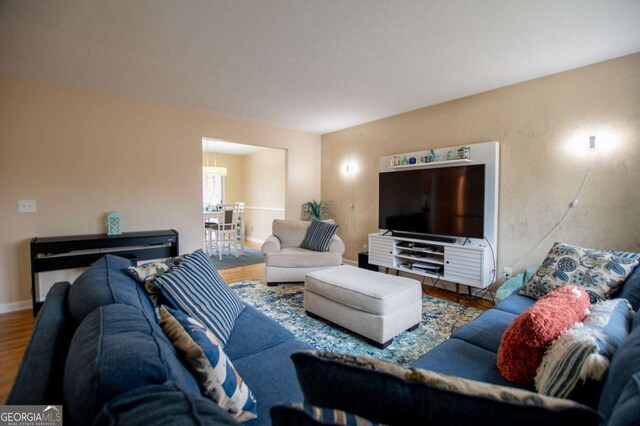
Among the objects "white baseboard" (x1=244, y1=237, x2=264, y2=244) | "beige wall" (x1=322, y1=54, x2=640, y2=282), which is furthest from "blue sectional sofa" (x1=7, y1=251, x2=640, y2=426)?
"white baseboard" (x1=244, y1=237, x2=264, y2=244)

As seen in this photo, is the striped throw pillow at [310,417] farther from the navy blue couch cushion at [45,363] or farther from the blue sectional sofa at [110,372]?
the navy blue couch cushion at [45,363]

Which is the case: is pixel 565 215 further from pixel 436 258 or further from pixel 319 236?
pixel 319 236

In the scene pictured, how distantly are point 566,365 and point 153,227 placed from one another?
14.1 feet

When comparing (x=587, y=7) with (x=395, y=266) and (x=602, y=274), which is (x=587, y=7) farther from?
(x=395, y=266)

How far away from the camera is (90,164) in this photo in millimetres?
3486

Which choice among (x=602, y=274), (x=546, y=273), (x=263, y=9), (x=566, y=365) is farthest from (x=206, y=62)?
(x=602, y=274)

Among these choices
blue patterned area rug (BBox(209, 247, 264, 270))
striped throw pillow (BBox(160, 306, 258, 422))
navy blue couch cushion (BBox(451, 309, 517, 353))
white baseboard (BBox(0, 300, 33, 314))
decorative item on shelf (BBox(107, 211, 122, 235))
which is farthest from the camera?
blue patterned area rug (BBox(209, 247, 264, 270))

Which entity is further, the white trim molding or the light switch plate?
the white trim molding

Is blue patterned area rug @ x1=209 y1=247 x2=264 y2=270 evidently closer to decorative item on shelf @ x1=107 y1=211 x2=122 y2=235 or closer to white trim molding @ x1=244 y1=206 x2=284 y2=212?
white trim molding @ x1=244 y1=206 x2=284 y2=212

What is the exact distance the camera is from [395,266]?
3967 millimetres

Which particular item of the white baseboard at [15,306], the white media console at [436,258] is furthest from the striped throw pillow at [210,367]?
the white baseboard at [15,306]

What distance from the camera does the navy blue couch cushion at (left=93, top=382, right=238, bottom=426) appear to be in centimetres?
50

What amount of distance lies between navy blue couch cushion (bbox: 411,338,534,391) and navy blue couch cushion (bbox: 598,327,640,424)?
0.40 metres

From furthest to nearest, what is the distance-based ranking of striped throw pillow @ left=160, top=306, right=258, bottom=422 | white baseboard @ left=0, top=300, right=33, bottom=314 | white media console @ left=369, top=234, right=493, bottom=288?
white media console @ left=369, top=234, right=493, bottom=288 < white baseboard @ left=0, top=300, right=33, bottom=314 < striped throw pillow @ left=160, top=306, right=258, bottom=422
